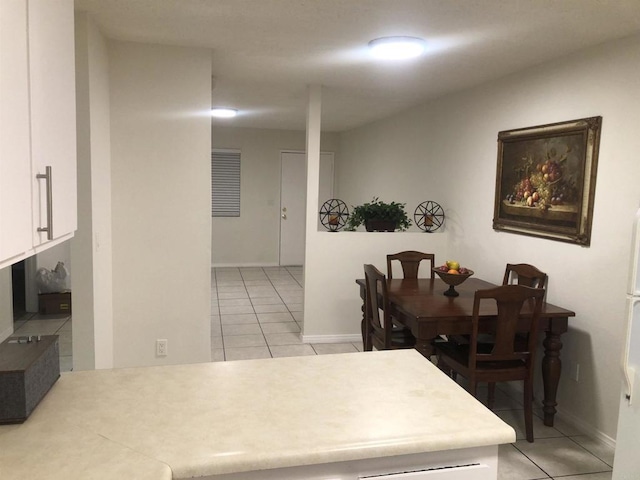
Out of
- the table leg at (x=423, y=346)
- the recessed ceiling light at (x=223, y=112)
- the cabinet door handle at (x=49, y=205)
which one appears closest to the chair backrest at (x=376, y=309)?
the table leg at (x=423, y=346)

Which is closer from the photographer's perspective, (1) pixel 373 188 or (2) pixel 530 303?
(2) pixel 530 303

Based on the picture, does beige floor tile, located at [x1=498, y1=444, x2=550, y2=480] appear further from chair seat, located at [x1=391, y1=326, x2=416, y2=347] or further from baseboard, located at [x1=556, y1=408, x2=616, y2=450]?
chair seat, located at [x1=391, y1=326, x2=416, y2=347]

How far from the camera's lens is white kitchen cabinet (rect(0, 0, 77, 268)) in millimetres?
1020

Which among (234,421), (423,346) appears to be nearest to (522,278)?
(423,346)

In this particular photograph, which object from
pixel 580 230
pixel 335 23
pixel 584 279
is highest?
pixel 335 23

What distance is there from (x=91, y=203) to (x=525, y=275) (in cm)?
281

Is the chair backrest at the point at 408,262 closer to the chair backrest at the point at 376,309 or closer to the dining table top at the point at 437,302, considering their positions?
the dining table top at the point at 437,302

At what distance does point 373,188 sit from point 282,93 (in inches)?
93.3

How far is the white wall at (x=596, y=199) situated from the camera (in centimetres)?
279

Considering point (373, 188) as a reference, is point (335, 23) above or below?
above

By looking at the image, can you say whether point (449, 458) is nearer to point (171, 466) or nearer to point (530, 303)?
point (171, 466)

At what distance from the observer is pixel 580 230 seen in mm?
3037

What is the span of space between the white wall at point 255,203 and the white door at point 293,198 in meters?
0.10

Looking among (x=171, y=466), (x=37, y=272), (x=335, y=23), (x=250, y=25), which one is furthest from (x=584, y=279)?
(x=37, y=272)
